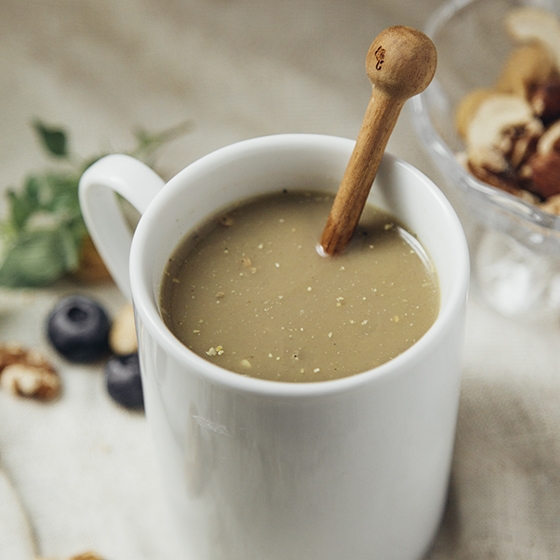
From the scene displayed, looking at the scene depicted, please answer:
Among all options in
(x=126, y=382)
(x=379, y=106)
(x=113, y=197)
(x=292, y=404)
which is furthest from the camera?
(x=126, y=382)

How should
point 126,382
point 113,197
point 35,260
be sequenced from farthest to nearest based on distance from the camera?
point 35,260 → point 126,382 → point 113,197

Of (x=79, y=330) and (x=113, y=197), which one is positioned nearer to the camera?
(x=113, y=197)

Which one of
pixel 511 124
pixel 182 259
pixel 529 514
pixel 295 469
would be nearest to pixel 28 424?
pixel 182 259

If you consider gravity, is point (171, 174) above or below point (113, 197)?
below

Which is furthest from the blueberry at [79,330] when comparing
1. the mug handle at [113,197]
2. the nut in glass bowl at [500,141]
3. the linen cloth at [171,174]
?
the nut in glass bowl at [500,141]

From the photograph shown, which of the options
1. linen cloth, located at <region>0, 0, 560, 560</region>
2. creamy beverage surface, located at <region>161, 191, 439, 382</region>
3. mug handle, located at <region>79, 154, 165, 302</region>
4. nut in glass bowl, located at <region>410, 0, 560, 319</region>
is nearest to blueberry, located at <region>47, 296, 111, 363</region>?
linen cloth, located at <region>0, 0, 560, 560</region>

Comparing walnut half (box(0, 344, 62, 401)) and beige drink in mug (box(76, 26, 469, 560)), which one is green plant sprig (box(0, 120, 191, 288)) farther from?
beige drink in mug (box(76, 26, 469, 560))

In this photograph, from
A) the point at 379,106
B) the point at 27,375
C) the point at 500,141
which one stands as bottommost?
the point at 27,375

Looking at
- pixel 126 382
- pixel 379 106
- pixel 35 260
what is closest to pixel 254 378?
pixel 379 106

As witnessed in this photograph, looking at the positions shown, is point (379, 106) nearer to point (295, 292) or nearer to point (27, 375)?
point (295, 292)
